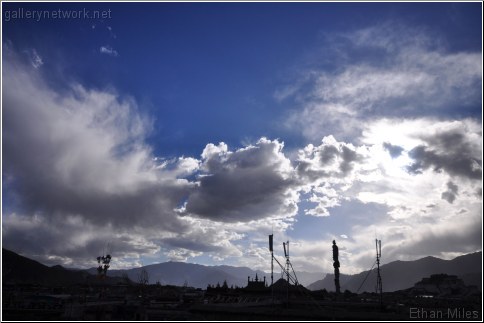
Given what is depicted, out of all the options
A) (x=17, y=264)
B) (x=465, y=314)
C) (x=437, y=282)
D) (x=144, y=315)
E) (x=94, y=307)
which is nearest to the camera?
(x=144, y=315)

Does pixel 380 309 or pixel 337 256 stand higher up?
pixel 337 256

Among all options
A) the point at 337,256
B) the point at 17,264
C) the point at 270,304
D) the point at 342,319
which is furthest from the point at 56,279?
the point at 342,319

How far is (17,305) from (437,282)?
120079 mm

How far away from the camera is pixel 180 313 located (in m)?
33.5

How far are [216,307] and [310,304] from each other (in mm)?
14453

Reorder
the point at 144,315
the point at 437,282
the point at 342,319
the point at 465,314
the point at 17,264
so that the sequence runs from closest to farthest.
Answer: the point at 342,319
the point at 144,315
the point at 465,314
the point at 437,282
the point at 17,264

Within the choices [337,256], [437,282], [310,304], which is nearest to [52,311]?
[310,304]

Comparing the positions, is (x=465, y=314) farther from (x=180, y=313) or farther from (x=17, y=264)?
(x=17, y=264)

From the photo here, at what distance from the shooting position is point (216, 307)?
35.1 meters

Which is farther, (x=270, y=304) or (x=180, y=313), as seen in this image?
(x=270, y=304)

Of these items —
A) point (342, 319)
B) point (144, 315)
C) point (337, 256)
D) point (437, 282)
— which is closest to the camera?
point (342, 319)

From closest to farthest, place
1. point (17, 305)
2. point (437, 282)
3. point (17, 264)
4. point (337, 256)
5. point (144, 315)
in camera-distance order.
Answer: point (144, 315), point (17, 305), point (337, 256), point (437, 282), point (17, 264)

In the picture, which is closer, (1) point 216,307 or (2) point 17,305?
(1) point 216,307

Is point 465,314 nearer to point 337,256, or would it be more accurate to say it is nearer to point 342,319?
point 342,319
